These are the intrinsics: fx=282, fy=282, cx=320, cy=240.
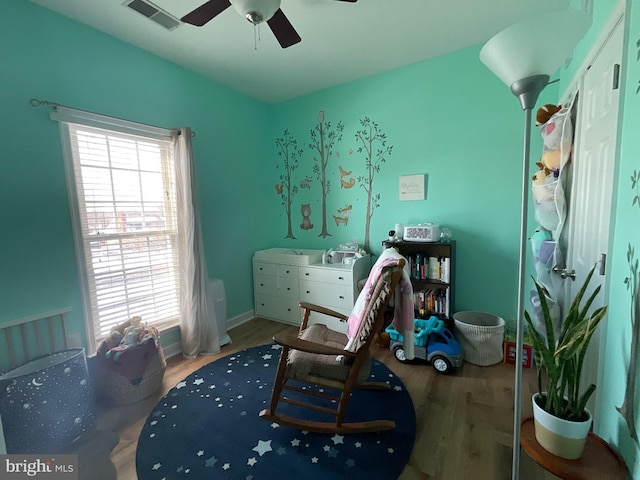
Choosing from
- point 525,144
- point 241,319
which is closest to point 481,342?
point 525,144

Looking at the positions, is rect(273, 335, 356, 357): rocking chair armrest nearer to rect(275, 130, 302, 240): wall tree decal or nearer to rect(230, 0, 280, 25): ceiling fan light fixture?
rect(230, 0, 280, 25): ceiling fan light fixture

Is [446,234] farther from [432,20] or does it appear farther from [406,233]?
[432,20]

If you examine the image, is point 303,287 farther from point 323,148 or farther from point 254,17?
point 254,17

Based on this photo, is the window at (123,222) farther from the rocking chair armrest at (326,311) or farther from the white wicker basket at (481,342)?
the white wicker basket at (481,342)

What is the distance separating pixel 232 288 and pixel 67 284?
1.47 meters

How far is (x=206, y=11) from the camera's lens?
1.60 meters

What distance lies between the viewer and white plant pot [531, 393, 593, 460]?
94cm

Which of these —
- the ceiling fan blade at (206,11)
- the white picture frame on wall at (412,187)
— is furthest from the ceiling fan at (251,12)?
the white picture frame on wall at (412,187)

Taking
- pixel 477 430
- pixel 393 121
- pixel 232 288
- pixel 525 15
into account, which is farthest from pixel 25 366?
pixel 525 15

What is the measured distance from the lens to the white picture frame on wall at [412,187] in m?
2.75

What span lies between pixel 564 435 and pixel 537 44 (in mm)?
1277

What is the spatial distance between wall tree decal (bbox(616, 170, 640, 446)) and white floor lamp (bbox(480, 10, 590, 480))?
297mm

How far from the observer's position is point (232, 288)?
320 centimetres

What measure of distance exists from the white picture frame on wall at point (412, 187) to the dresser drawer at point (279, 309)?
162cm
